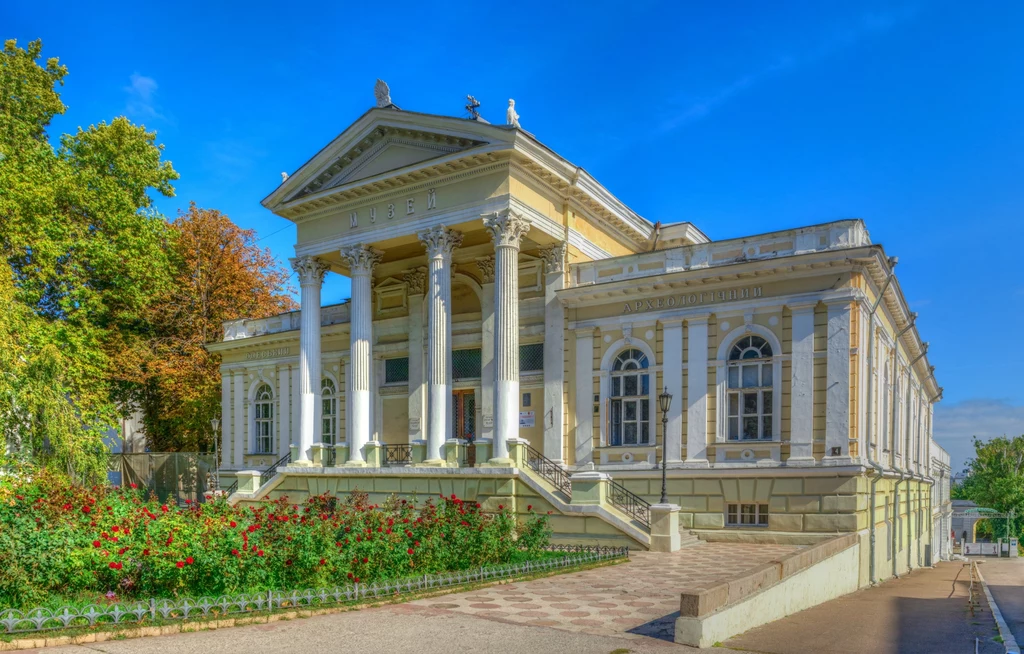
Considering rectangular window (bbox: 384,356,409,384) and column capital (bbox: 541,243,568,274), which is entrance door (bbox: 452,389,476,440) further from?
column capital (bbox: 541,243,568,274)

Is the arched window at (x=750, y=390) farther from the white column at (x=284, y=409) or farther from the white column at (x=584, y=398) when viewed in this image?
the white column at (x=284, y=409)

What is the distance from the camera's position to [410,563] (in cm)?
1201

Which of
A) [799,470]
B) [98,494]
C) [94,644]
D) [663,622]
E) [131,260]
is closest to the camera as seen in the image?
[94,644]

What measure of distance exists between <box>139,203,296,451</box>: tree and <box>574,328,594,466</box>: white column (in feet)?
57.4

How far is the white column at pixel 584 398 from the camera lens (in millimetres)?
21594

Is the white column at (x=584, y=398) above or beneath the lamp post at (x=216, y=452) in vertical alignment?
above

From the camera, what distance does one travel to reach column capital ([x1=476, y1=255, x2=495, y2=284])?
78.8 feet

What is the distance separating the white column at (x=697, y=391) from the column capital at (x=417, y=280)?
9.17 meters

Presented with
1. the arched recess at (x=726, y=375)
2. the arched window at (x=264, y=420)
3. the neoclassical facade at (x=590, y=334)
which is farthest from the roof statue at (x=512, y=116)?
the arched window at (x=264, y=420)

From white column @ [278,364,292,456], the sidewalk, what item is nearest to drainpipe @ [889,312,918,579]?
the sidewalk

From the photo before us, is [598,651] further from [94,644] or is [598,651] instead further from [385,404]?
[385,404]

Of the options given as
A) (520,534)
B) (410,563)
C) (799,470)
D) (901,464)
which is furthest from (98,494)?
(901,464)

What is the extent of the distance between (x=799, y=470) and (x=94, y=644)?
1502 cm

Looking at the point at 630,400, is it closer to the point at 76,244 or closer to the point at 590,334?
the point at 590,334
